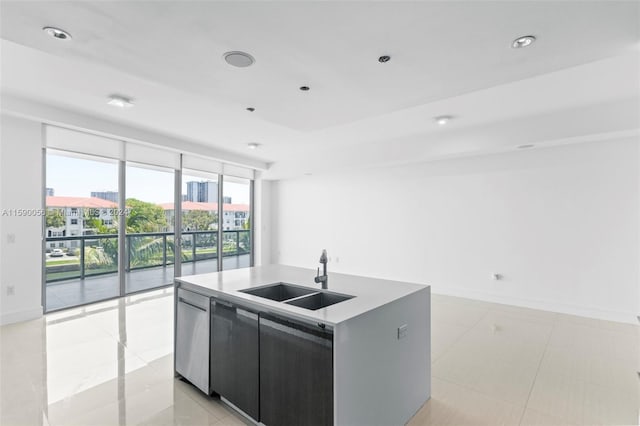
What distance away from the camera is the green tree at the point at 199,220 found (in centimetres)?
615

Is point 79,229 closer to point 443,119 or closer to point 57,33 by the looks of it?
point 57,33

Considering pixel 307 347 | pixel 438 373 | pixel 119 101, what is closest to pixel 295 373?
pixel 307 347

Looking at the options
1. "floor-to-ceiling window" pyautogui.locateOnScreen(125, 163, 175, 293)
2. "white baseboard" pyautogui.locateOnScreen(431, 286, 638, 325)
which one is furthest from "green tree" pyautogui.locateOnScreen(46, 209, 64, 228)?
"white baseboard" pyautogui.locateOnScreen(431, 286, 638, 325)

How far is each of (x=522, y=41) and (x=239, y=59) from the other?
1.83 meters

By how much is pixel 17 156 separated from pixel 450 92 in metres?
5.12

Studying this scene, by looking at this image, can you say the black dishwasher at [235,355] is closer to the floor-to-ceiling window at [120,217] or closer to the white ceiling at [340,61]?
the white ceiling at [340,61]

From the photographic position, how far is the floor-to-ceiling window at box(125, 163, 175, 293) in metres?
5.30

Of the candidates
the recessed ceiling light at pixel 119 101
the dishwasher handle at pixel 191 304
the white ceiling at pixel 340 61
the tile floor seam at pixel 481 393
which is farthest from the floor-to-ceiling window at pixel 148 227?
the tile floor seam at pixel 481 393

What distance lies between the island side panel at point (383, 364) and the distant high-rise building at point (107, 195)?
16.0 ft

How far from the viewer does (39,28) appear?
1869mm

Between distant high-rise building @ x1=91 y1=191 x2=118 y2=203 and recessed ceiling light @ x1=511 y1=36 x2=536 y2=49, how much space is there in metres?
5.51

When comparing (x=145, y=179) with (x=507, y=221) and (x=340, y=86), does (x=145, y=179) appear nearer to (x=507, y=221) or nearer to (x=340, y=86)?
(x=340, y=86)

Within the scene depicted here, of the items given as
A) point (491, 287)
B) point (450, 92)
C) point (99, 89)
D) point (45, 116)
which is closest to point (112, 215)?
point (45, 116)

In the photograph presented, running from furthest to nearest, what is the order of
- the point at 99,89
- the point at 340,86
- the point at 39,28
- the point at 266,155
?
the point at 266,155, the point at 99,89, the point at 340,86, the point at 39,28
